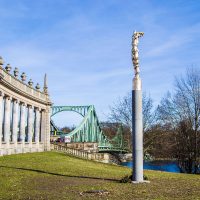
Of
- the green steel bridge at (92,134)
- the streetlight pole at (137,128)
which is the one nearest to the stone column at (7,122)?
the streetlight pole at (137,128)

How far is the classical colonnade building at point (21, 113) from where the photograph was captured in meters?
36.4

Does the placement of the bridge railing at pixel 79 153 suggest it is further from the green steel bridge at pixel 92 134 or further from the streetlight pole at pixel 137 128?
the streetlight pole at pixel 137 128

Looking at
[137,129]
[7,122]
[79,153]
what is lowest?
[79,153]

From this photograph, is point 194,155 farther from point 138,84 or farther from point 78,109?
point 78,109

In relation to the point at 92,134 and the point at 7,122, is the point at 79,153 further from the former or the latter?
the point at 92,134

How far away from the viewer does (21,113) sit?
43.1m

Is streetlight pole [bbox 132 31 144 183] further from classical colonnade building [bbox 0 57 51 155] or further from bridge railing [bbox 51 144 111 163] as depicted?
bridge railing [bbox 51 144 111 163]

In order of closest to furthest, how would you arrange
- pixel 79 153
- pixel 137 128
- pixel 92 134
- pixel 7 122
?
pixel 137 128 < pixel 7 122 < pixel 79 153 < pixel 92 134

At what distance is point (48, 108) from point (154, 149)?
54.1 ft

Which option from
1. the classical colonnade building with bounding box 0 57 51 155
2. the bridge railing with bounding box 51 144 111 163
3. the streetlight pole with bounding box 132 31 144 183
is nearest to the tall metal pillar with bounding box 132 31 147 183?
the streetlight pole with bounding box 132 31 144 183

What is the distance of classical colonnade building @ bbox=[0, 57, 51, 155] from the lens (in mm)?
36406

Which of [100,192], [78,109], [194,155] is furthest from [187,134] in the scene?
[78,109]

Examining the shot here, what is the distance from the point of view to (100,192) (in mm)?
12367

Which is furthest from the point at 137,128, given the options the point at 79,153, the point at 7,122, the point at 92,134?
the point at 92,134
